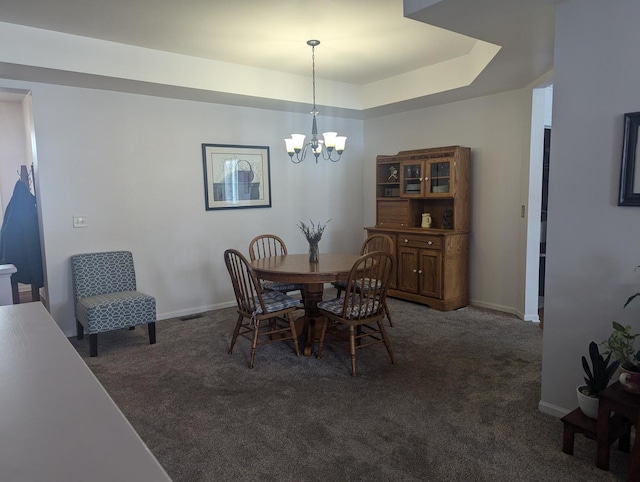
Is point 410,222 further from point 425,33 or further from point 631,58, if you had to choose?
point 631,58

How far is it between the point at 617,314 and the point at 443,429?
43.4 inches

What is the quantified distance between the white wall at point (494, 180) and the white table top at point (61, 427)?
4258 millimetres

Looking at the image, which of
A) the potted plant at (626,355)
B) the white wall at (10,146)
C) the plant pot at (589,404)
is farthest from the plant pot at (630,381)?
the white wall at (10,146)

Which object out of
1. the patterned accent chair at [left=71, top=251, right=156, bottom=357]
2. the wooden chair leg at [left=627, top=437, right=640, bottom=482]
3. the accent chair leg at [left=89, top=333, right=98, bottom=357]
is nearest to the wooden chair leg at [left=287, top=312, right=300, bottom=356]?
the patterned accent chair at [left=71, top=251, right=156, bottom=357]

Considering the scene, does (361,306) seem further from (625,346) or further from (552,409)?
(625,346)

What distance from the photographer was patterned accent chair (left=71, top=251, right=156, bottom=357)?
354 cm

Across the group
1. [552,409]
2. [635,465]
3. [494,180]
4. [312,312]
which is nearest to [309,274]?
[312,312]

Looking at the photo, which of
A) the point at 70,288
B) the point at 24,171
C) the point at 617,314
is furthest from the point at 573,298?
the point at 24,171

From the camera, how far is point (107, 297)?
150 inches

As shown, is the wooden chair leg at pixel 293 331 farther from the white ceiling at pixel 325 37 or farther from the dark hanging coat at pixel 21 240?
the dark hanging coat at pixel 21 240

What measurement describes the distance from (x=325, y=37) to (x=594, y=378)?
312 cm

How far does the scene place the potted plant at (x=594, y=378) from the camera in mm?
2092

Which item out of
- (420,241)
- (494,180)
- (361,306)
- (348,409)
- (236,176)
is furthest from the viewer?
(236,176)

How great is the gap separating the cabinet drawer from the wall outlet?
11.0ft
